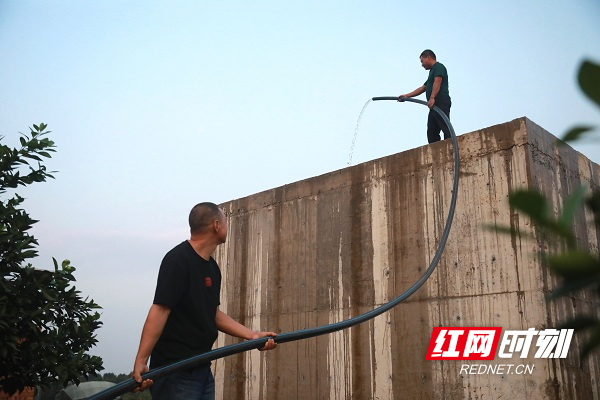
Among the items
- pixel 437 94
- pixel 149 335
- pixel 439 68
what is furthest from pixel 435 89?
pixel 149 335

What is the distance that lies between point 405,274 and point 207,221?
126 inches

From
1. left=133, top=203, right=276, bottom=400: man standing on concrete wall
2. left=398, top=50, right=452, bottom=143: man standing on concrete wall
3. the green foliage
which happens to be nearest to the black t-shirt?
left=133, top=203, right=276, bottom=400: man standing on concrete wall

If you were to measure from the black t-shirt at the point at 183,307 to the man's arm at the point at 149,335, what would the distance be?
0.05 meters

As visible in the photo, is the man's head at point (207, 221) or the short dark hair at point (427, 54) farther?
the short dark hair at point (427, 54)

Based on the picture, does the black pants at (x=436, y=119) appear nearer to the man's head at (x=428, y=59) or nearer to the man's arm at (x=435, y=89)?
the man's arm at (x=435, y=89)

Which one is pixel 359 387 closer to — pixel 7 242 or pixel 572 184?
pixel 572 184

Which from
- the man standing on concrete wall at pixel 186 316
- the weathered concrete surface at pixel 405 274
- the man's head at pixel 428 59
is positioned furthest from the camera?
the man's head at pixel 428 59

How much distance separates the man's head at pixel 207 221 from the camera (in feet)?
12.0

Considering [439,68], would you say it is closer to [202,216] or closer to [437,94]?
[437,94]

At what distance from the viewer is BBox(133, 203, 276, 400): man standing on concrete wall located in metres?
3.26

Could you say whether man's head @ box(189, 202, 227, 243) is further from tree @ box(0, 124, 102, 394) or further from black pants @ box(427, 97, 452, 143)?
black pants @ box(427, 97, 452, 143)

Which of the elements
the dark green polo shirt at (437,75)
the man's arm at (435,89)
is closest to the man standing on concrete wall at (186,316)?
the man's arm at (435,89)

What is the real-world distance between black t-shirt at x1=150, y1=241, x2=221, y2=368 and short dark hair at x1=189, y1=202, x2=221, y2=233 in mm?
161

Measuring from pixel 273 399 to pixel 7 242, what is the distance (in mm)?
3978
